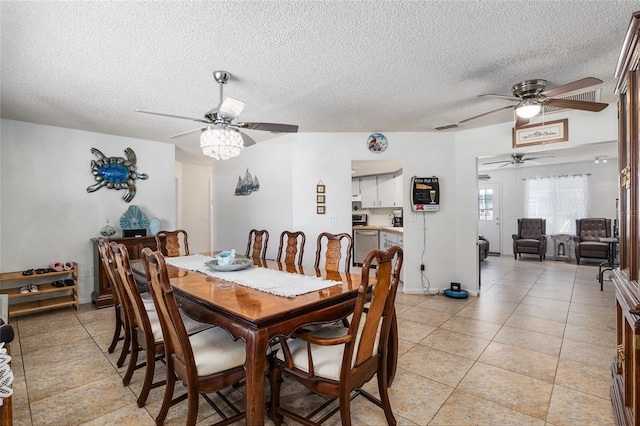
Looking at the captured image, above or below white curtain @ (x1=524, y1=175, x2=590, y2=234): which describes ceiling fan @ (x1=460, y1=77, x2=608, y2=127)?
above

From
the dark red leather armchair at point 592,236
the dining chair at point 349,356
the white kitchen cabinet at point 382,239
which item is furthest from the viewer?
the dark red leather armchair at point 592,236

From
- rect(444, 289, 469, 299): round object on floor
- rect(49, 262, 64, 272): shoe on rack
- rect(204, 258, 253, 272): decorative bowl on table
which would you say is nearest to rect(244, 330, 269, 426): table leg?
rect(204, 258, 253, 272): decorative bowl on table

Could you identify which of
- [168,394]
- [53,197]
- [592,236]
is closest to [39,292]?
[53,197]

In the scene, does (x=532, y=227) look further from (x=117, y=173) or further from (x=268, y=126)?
(x=117, y=173)

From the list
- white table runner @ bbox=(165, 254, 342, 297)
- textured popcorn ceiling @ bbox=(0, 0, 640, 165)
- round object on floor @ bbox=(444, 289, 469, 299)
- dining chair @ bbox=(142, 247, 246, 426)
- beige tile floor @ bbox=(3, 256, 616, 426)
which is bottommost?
beige tile floor @ bbox=(3, 256, 616, 426)

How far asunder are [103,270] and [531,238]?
8.83 m

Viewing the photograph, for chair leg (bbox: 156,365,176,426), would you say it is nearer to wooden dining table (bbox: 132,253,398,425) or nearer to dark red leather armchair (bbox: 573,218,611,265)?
wooden dining table (bbox: 132,253,398,425)

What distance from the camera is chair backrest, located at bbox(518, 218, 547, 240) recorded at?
7.51 meters

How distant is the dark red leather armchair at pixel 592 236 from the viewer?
645 centimetres

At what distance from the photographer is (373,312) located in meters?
1.55

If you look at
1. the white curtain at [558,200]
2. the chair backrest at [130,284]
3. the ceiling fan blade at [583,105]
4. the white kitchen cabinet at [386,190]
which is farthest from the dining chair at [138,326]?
the white curtain at [558,200]

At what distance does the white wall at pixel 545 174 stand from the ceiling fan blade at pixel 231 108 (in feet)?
27.0

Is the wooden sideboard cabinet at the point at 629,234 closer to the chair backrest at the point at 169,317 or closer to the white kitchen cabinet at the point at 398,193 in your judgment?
the chair backrest at the point at 169,317

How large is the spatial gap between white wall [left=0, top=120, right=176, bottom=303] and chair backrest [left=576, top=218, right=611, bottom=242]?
896cm
